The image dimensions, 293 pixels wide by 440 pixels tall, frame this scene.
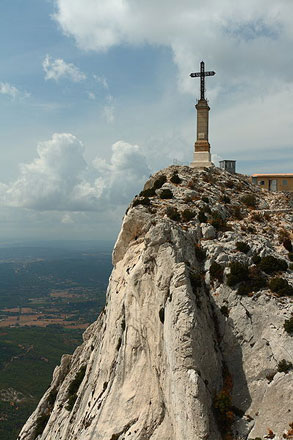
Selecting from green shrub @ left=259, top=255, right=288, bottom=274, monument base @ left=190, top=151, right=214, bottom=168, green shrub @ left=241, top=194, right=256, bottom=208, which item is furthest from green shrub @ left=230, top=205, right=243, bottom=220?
monument base @ left=190, top=151, right=214, bottom=168

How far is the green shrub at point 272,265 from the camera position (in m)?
27.2

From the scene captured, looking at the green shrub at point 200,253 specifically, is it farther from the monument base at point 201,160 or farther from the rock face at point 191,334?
the monument base at point 201,160

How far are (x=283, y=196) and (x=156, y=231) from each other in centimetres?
2402

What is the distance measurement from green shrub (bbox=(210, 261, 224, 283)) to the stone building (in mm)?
31196

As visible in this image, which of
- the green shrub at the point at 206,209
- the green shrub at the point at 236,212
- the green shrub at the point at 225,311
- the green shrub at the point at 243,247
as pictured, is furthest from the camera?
the green shrub at the point at 236,212

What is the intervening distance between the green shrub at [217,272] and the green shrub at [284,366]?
742cm

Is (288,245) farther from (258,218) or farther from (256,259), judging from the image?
(258,218)

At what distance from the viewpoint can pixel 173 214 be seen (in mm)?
32719

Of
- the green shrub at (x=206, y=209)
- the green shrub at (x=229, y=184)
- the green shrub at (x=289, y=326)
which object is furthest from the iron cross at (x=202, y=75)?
the green shrub at (x=289, y=326)

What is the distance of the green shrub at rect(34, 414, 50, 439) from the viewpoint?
132 ft

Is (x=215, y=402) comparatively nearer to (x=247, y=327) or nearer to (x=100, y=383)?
(x=247, y=327)

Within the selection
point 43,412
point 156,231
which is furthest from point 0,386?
point 156,231

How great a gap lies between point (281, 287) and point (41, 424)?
106 feet

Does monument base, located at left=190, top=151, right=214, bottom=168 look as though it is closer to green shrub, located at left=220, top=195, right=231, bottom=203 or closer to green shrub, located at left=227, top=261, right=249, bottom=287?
green shrub, located at left=220, top=195, right=231, bottom=203
